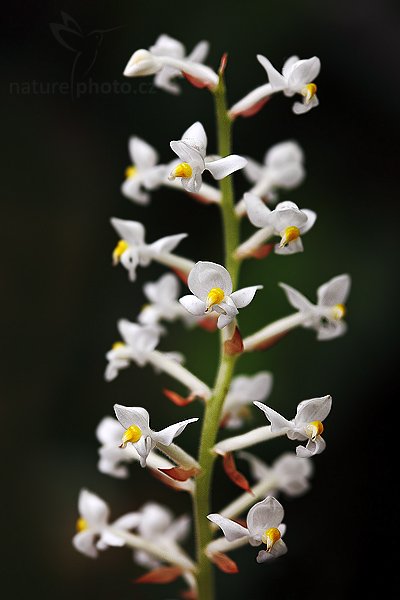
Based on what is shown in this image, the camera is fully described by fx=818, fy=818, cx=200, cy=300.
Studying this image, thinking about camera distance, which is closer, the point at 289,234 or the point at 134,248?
the point at 289,234

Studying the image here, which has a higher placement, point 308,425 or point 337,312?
point 337,312

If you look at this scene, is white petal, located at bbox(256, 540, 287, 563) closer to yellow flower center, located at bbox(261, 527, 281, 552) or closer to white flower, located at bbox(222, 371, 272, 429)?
yellow flower center, located at bbox(261, 527, 281, 552)

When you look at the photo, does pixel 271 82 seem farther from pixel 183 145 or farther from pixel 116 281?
pixel 116 281

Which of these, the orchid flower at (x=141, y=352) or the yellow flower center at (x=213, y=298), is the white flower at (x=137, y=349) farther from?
the yellow flower center at (x=213, y=298)

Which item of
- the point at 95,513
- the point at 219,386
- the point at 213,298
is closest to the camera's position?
the point at 213,298

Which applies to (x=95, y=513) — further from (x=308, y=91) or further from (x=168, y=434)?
(x=308, y=91)

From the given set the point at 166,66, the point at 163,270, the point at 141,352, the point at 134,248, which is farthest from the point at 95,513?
the point at 163,270

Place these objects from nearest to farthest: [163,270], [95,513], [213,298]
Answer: [213,298]
[95,513]
[163,270]

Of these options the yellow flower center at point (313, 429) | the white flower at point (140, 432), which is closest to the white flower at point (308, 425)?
the yellow flower center at point (313, 429)
